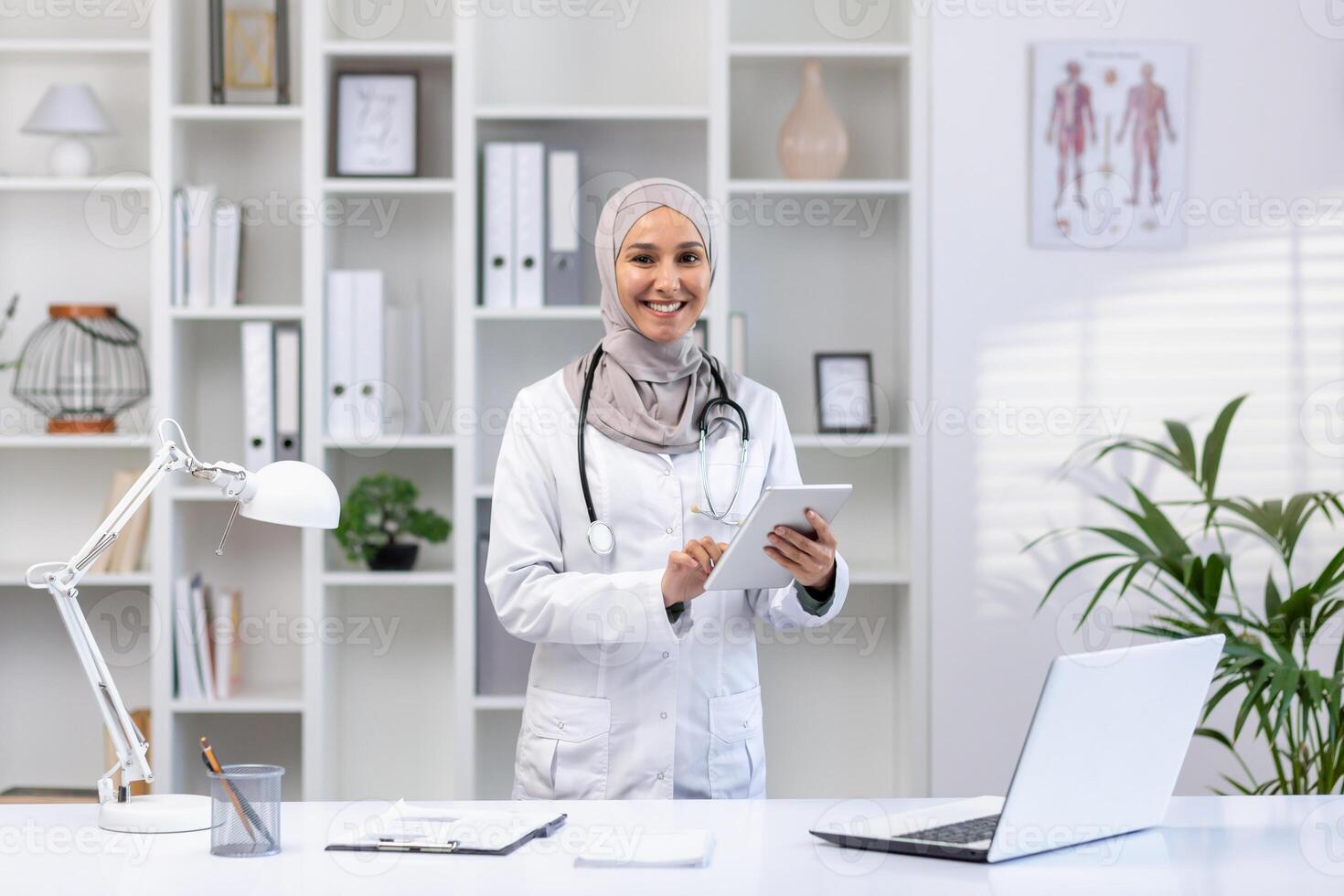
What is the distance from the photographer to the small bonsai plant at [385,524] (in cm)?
292

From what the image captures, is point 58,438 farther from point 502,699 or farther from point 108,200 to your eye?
point 502,699

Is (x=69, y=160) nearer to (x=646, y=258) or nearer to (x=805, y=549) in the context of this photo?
(x=646, y=258)

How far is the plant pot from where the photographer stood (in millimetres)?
2947

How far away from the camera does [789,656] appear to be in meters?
3.18

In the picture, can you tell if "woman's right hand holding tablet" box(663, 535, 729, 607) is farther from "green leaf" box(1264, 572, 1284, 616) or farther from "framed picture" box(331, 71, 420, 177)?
"framed picture" box(331, 71, 420, 177)

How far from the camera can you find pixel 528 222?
115 inches

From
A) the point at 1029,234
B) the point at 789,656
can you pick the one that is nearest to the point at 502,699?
the point at 789,656
